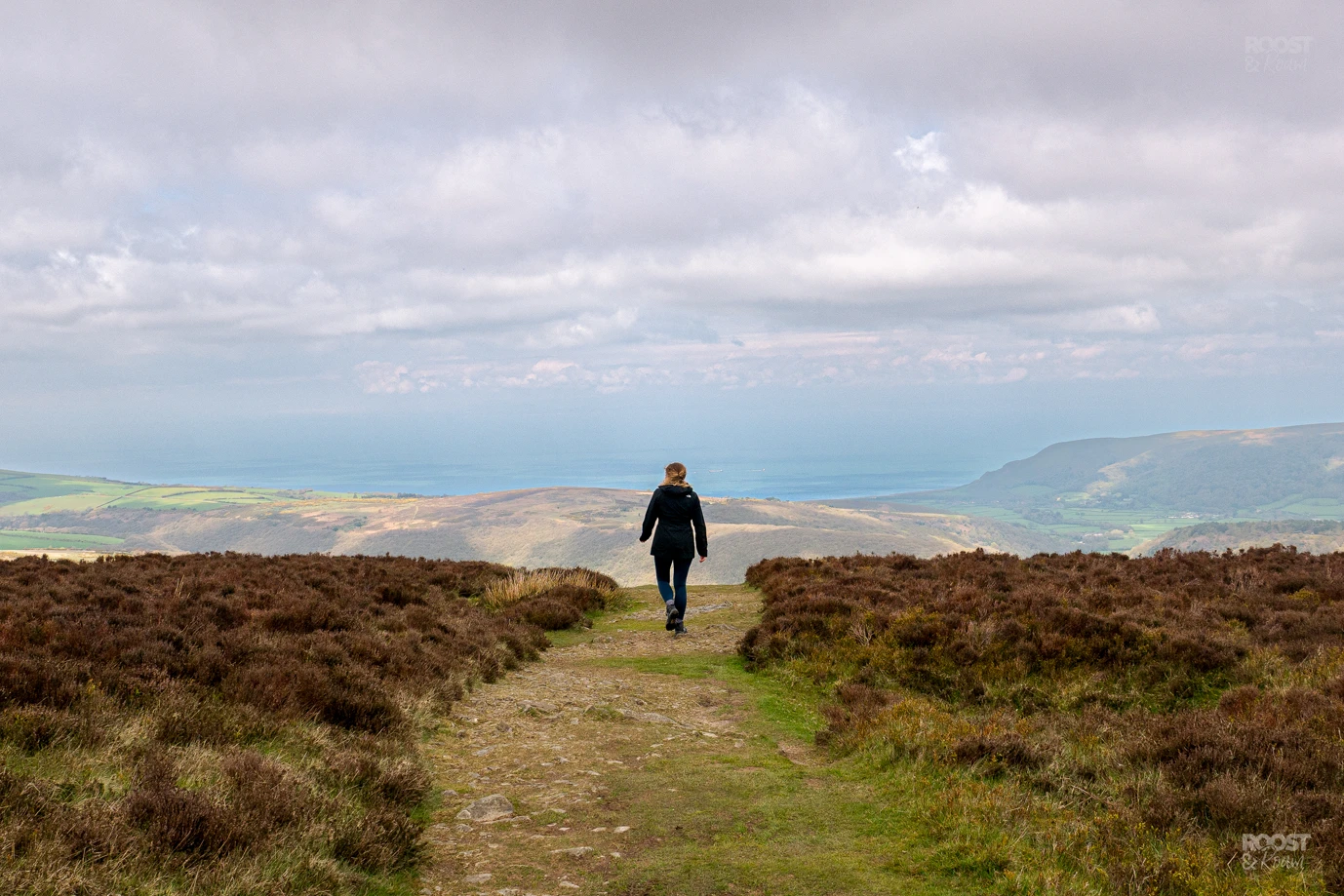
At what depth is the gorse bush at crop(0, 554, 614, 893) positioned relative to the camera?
4672 mm

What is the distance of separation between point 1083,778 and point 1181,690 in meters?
4.87

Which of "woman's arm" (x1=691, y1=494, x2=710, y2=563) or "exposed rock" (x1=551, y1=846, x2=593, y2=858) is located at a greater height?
"woman's arm" (x1=691, y1=494, x2=710, y2=563)

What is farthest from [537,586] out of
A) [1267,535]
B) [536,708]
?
[1267,535]

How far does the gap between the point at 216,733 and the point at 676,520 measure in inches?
424

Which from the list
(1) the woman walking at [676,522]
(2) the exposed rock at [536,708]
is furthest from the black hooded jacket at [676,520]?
(2) the exposed rock at [536,708]

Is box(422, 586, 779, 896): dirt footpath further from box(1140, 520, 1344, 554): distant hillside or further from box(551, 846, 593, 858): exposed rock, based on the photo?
box(1140, 520, 1344, 554): distant hillside

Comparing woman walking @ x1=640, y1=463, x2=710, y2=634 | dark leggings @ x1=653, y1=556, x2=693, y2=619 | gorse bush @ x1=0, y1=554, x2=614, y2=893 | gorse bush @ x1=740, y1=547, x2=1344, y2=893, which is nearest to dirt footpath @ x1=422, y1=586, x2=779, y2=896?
gorse bush @ x1=0, y1=554, x2=614, y2=893

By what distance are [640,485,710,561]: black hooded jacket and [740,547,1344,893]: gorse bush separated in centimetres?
248

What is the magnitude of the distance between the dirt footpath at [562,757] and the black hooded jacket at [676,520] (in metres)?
2.11

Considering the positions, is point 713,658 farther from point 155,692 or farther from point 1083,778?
point 155,692

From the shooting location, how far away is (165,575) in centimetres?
1905

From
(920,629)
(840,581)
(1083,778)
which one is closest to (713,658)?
(920,629)

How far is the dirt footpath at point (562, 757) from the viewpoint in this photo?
6.02 metres

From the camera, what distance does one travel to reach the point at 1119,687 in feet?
36.4
